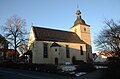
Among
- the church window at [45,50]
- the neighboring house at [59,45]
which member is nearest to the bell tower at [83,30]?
the neighboring house at [59,45]

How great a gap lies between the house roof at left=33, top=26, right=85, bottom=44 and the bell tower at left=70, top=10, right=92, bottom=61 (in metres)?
2.07

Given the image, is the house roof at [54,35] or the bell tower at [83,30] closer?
the house roof at [54,35]

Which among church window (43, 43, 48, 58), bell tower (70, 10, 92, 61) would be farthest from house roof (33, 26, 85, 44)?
bell tower (70, 10, 92, 61)

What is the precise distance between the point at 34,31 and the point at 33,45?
3.91 m

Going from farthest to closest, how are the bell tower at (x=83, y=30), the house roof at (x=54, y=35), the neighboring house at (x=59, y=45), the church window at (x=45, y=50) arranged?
the bell tower at (x=83, y=30) < the house roof at (x=54, y=35) < the church window at (x=45, y=50) < the neighboring house at (x=59, y=45)

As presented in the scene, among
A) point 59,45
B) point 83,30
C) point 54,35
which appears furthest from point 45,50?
point 83,30

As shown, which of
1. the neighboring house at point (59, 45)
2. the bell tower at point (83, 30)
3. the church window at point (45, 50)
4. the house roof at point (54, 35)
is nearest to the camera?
the neighboring house at point (59, 45)

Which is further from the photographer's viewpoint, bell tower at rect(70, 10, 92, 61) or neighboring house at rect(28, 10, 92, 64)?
bell tower at rect(70, 10, 92, 61)

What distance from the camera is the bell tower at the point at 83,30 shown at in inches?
2140

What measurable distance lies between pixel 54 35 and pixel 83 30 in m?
12.8

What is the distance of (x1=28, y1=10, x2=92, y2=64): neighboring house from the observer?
4238 centimetres

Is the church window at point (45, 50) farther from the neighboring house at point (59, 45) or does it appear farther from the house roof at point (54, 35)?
the house roof at point (54, 35)

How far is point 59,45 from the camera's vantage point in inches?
1762

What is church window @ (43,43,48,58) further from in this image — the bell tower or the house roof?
the bell tower
